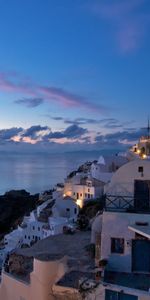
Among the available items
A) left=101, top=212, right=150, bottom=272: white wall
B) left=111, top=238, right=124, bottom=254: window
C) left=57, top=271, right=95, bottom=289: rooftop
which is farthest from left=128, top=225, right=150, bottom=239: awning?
left=57, top=271, right=95, bottom=289: rooftop

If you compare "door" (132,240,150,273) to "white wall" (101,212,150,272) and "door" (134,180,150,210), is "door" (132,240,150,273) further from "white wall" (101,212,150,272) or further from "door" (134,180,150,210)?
"door" (134,180,150,210)

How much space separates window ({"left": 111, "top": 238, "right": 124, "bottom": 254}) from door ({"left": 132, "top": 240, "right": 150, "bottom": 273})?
1.31 ft

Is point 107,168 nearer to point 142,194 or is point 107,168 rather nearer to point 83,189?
point 83,189

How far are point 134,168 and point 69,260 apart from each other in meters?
3.80

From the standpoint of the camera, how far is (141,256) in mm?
12734

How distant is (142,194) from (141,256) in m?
2.24

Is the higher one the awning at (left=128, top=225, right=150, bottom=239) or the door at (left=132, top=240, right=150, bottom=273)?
the awning at (left=128, top=225, right=150, bottom=239)

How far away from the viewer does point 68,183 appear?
52.3 metres

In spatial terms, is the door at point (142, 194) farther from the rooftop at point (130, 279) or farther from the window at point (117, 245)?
the rooftop at point (130, 279)

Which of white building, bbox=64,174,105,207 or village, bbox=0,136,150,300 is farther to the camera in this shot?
white building, bbox=64,174,105,207

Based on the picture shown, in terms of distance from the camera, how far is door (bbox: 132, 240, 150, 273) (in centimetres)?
1265

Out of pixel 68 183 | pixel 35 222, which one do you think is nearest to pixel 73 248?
pixel 35 222

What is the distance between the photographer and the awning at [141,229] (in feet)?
40.3

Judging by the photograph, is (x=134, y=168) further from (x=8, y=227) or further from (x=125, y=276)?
(x=8, y=227)
